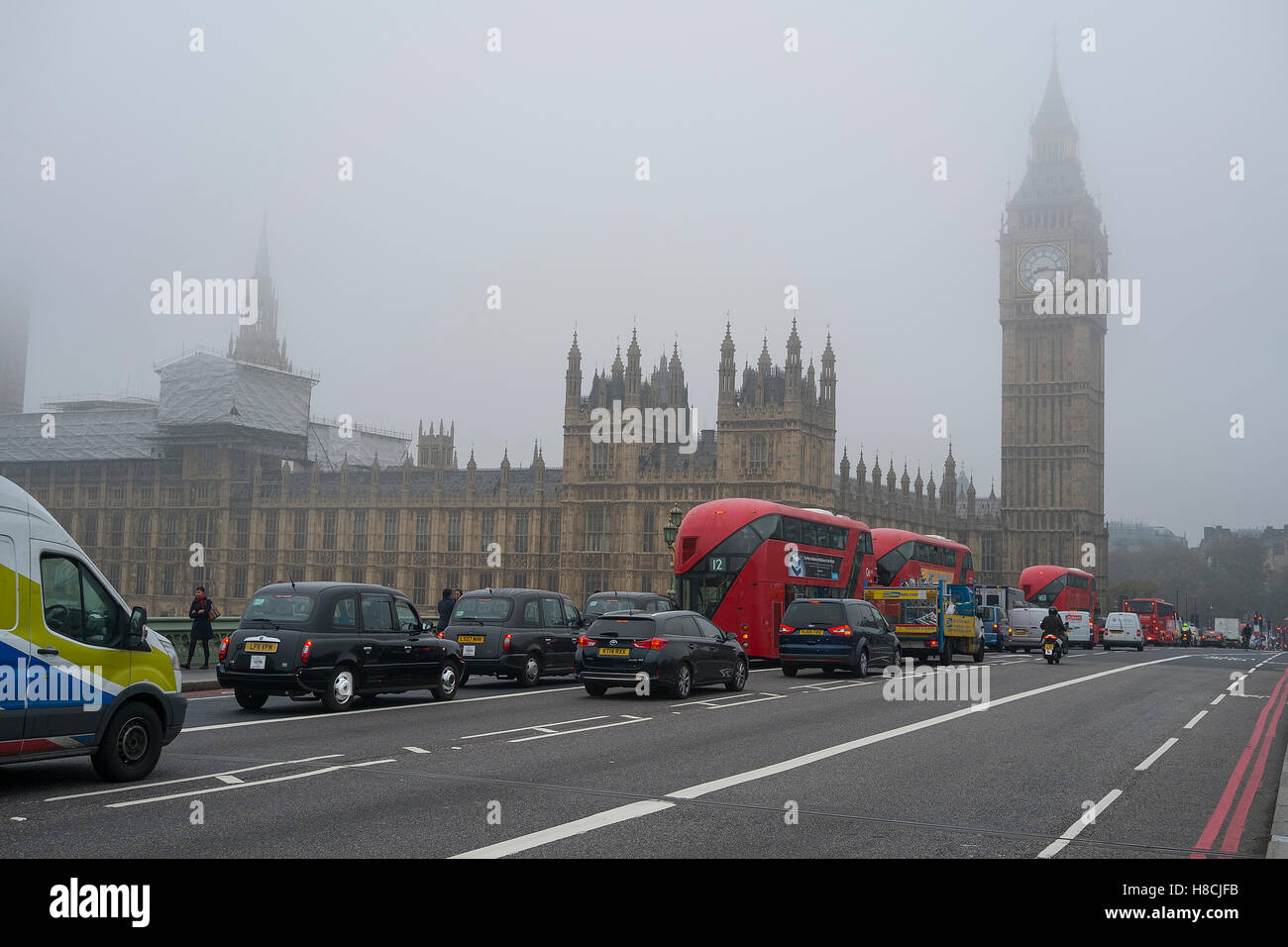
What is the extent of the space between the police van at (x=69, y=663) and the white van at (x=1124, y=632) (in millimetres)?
51787

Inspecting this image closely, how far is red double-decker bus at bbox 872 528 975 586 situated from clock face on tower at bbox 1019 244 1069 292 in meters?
67.1

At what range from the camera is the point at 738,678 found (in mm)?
22375

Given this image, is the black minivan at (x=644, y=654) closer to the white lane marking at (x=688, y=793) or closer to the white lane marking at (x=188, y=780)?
the white lane marking at (x=688, y=793)

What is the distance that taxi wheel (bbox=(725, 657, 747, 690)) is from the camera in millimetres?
22188

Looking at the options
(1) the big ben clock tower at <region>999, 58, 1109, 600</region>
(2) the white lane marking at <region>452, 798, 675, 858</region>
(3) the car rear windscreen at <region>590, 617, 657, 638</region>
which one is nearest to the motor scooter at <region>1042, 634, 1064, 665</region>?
(3) the car rear windscreen at <region>590, 617, 657, 638</region>

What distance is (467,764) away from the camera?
12.2m

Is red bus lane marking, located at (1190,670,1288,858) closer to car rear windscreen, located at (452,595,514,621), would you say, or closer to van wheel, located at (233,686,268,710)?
van wheel, located at (233,686,268,710)

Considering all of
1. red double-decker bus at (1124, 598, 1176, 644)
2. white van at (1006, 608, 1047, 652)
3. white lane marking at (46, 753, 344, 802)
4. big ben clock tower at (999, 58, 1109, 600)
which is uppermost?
big ben clock tower at (999, 58, 1109, 600)

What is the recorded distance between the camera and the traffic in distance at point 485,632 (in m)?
10.2

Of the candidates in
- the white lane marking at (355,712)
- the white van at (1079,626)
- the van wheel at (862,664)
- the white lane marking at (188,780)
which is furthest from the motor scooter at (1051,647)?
the white lane marking at (188,780)
